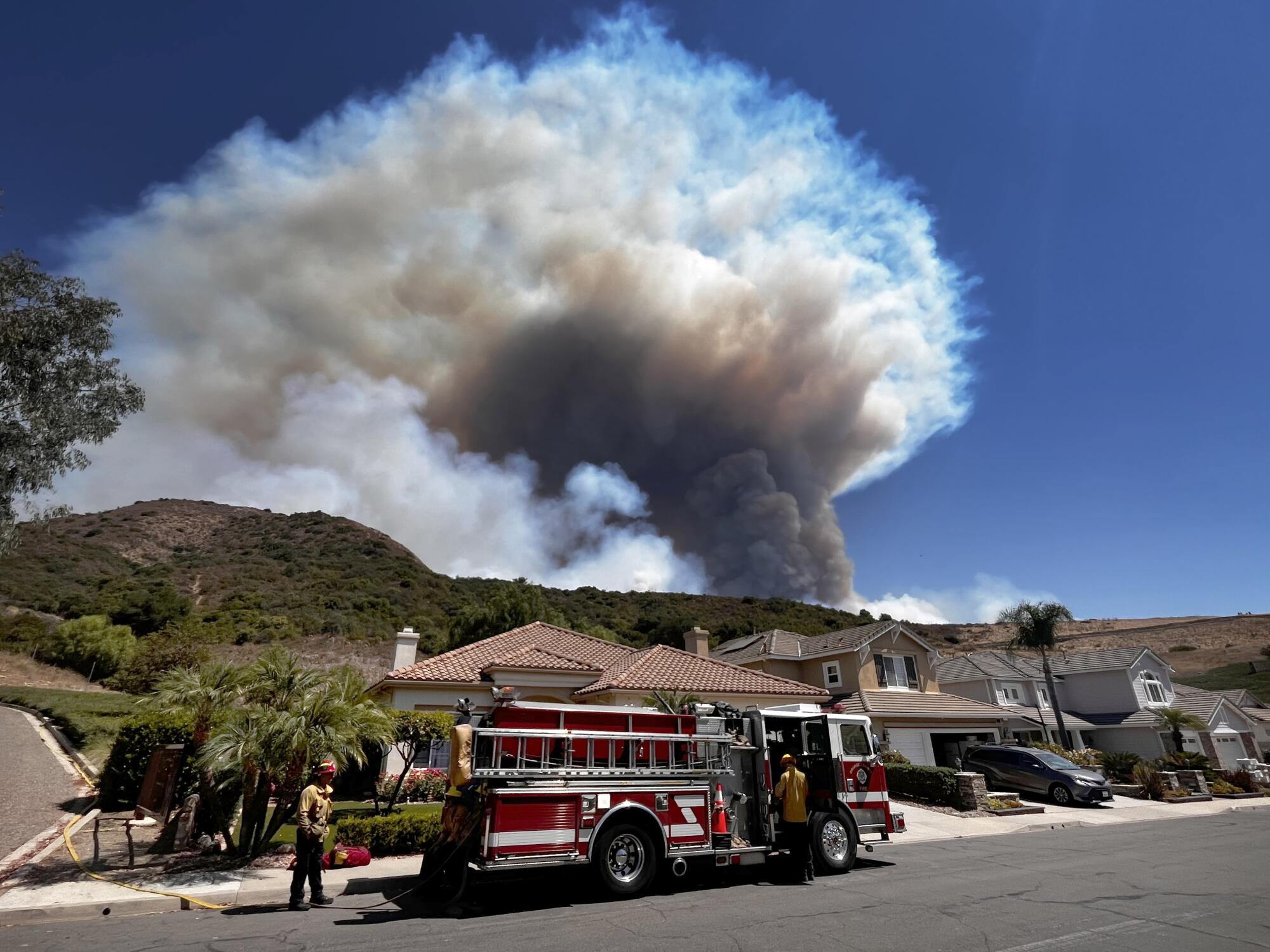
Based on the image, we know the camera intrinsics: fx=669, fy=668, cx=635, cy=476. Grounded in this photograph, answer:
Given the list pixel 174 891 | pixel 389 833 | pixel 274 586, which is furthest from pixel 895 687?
pixel 274 586

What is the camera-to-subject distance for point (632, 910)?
8586 mm

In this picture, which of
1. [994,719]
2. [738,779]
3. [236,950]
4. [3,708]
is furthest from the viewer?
[994,719]

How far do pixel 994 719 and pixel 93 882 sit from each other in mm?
34770

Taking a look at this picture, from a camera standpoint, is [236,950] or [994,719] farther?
[994,719]

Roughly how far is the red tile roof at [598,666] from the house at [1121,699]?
21.6 metres

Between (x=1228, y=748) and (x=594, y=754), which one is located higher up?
(x=1228, y=748)

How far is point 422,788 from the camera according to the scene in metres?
19.0

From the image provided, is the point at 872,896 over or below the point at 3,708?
below

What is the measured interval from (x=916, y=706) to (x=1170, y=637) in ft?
383

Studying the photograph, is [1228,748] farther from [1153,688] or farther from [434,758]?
[434,758]

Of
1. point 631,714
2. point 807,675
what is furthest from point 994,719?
point 631,714

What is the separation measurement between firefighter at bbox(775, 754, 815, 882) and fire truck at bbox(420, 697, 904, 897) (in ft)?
1.05

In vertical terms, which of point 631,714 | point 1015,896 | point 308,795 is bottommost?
point 1015,896

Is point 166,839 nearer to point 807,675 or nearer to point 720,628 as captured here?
point 807,675
